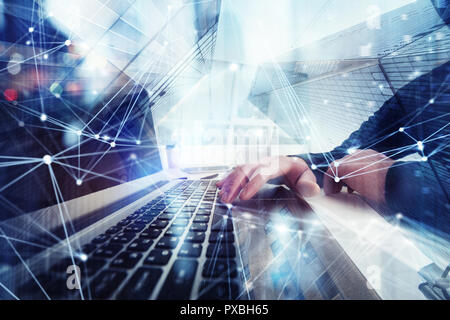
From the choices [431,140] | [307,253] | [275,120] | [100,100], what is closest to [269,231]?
[307,253]

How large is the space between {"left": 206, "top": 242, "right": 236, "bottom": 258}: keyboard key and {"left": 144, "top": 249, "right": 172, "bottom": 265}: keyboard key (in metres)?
0.05

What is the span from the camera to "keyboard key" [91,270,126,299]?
7.0 inches

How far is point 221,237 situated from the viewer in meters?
0.25

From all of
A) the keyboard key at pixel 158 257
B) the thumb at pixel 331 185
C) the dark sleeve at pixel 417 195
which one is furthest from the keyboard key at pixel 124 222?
the dark sleeve at pixel 417 195

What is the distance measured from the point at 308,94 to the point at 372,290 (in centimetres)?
1022

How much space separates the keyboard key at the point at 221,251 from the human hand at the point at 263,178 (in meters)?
0.18

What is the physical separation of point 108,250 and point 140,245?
0.04 meters

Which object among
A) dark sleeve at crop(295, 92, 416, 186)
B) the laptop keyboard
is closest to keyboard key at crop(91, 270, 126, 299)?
the laptop keyboard

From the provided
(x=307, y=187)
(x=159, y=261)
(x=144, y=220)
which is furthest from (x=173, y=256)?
(x=307, y=187)

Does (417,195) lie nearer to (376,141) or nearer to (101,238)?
(376,141)

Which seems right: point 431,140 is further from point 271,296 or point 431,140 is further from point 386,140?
point 271,296

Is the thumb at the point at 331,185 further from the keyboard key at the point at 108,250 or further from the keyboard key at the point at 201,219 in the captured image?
the keyboard key at the point at 108,250
